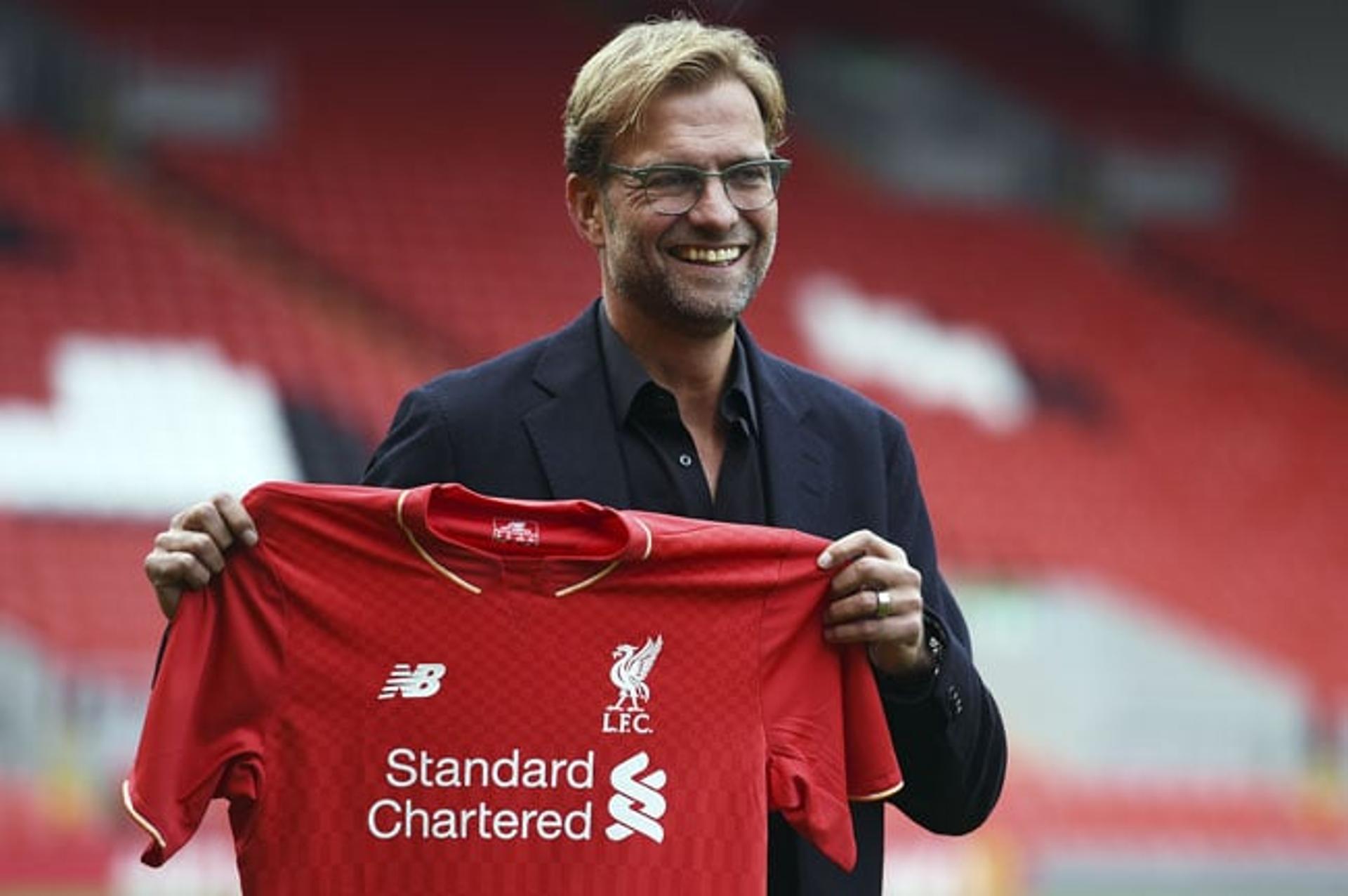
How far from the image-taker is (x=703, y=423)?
283 cm

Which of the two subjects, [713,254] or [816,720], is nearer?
[713,254]

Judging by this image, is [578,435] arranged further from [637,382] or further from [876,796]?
[876,796]

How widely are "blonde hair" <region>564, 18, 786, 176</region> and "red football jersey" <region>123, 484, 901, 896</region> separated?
16.9 inches

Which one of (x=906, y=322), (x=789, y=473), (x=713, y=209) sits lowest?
(x=789, y=473)

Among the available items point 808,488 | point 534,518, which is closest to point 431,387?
point 534,518

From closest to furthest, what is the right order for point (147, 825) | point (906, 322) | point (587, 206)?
point (147, 825)
point (587, 206)
point (906, 322)

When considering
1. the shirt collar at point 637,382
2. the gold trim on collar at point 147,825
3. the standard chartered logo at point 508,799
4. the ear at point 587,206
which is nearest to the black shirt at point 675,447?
the shirt collar at point 637,382

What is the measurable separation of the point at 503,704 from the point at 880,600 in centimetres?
44

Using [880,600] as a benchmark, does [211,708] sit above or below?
below

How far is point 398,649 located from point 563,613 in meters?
0.19

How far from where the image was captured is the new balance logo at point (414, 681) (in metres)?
2.78

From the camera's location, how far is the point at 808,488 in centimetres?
285

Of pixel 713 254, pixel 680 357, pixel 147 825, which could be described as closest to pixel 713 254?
pixel 713 254

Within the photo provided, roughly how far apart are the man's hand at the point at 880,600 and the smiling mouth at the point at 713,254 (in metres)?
0.34
